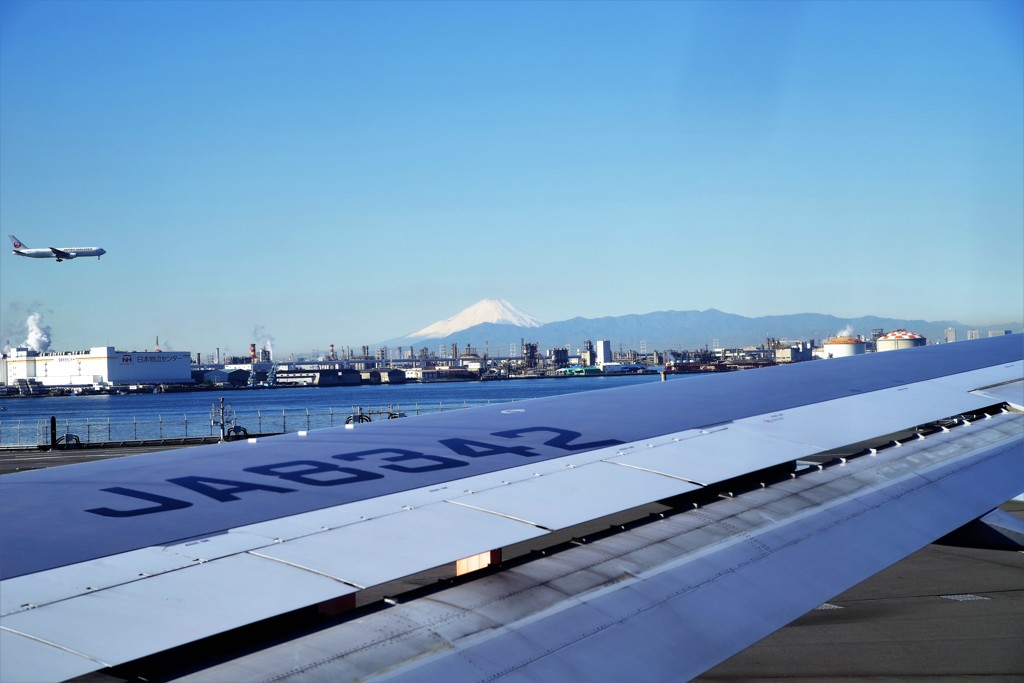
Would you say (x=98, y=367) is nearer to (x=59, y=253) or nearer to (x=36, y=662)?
(x=59, y=253)

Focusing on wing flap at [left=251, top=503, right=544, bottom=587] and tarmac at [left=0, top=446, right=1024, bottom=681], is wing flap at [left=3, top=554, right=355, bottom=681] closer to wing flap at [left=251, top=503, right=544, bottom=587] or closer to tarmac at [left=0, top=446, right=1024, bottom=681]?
wing flap at [left=251, top=503, right=544, bottom=587]

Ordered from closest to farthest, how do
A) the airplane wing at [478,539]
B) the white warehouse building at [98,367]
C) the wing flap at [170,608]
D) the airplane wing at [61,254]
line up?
1. the wing flap at [170,608]
2. the airplane wing at [478,539]
3. the airplane wing at [61,254]
4. the white warehouse building at [98,367]

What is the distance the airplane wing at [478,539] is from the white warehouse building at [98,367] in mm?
105364

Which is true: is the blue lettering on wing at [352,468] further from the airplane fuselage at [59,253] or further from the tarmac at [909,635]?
the airplane fuselage at [59,253]

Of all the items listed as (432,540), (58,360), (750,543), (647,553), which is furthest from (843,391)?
(58,360)

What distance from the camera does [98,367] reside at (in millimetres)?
134750

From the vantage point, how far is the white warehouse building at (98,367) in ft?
372

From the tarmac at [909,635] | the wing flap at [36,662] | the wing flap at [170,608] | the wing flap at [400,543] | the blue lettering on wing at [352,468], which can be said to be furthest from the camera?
the tarmac at [909,635]

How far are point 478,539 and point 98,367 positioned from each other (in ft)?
476

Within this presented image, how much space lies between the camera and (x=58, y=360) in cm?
12144

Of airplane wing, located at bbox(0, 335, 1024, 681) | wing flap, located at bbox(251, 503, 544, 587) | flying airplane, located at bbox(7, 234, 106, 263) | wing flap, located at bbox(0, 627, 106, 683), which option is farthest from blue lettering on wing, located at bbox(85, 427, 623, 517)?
flying airplane, located at bbox(7, 234, 106, 263)

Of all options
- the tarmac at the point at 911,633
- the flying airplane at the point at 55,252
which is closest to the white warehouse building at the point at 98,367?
the flying airplane at the point at 55,252

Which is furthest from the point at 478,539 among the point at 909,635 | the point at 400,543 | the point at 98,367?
the point at 98,367

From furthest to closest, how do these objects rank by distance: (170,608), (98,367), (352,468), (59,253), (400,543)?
(98,367), (59,253), (352,468), (400,543), (170,608)
